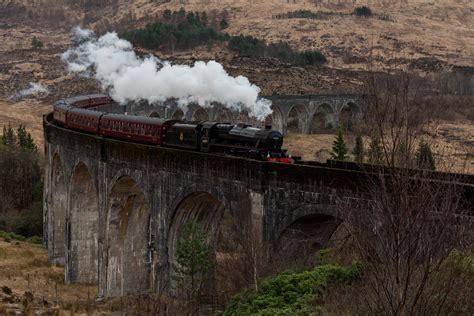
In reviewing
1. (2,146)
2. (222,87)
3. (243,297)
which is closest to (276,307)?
(243,297)

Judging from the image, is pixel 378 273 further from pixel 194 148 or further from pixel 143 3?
pixel 143 3

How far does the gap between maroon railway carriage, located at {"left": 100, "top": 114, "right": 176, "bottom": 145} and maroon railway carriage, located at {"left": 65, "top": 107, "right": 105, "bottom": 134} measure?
0.64 meters

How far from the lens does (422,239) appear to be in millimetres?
9008

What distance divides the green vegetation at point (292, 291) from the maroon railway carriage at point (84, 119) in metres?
17.6

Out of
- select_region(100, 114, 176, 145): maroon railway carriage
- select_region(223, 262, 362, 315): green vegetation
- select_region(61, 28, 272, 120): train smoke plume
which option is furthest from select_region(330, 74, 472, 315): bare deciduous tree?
select_region(61, 28, 272, 120): train smoke plume

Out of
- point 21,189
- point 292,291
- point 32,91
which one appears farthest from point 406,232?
point 32,91

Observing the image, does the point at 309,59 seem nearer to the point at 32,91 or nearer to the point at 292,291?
the point at 32,91

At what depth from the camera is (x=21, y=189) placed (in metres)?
50.3

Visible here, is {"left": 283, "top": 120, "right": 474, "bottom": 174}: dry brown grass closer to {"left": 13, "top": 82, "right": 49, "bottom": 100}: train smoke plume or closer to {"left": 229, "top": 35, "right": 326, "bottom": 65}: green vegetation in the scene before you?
{"left": 229, "top": 35, "right": 326, "bottom": 65}: green vegetation

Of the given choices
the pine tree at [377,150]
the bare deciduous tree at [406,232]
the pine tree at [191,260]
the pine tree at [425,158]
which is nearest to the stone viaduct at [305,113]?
the pine tree at [191,260]

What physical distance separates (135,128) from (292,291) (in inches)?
580

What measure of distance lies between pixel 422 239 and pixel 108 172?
20580mm

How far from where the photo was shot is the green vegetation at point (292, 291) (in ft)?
48.1

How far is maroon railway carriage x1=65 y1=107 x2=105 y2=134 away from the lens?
1252 inches
